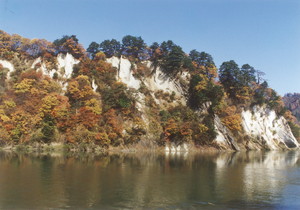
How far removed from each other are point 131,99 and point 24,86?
68.7ft

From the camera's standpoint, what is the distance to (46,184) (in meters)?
20.0

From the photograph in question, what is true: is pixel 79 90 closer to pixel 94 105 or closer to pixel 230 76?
pixel 94 105

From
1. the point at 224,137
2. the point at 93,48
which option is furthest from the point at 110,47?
the point at 224,137

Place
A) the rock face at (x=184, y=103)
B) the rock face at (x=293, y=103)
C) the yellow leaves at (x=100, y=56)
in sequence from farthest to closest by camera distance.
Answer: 1. the rock face at (x=293, y=103)
2. the yellow leaves at (x=100, y=56)
3. the rock face at (x=184, y=103)

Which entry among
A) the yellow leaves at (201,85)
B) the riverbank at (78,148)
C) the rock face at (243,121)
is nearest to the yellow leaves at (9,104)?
the riverbank at (78,148)

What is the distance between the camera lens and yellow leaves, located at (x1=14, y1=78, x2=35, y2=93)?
51.8 m

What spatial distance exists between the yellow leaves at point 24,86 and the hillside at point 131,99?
176 millimetres

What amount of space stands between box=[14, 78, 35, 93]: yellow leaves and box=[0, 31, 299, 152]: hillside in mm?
176

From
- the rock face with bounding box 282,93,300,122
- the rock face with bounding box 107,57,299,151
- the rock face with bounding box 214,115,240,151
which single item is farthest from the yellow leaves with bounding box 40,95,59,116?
the rock face with bounding box 282,93,300,122

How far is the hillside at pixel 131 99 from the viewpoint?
4853 cm

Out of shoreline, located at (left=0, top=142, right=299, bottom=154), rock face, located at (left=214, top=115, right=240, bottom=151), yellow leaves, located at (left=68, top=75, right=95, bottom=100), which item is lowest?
shoreline, located at (left=0, top=142, right=299, bottom=154)

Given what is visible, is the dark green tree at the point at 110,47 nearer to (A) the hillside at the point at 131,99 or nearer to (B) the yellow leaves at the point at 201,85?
(A) the hillside at the point at 131,99

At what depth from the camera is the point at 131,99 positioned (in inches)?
2255

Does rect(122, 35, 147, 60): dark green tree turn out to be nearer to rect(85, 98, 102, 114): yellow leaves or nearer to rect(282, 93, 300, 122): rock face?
rect(85, 98, 102, 114): yellow leaves
